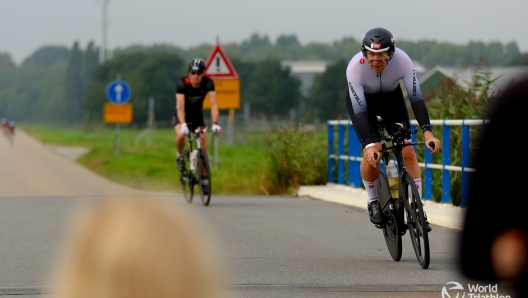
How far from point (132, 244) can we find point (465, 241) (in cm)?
85

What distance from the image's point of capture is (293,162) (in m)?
17.2

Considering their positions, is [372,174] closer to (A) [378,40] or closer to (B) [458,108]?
(A) [378,40]

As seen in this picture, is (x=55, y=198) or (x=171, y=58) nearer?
(x=55, y=198)

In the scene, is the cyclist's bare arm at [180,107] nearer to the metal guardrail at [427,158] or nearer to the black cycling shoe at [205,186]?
the black cycling shoe at [205,186]

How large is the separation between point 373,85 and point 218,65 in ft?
40.9

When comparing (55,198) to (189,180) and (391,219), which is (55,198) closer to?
(189,180)

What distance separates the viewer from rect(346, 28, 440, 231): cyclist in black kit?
25.2 feet

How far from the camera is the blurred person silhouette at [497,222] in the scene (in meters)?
2.27

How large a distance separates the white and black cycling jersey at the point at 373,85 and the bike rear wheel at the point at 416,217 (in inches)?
18.3

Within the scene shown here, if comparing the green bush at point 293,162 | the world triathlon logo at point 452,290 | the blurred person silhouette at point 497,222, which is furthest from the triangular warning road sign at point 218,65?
the blurred person silhouette at point 497,222

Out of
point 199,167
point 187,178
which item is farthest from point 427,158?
point 187,178

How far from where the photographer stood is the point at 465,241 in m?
2.35

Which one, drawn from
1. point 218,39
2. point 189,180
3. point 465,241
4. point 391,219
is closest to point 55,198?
point 189,180

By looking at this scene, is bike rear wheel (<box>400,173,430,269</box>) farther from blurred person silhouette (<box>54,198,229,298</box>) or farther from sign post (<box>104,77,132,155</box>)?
sign post (<box>104,77,132,155</box>)
